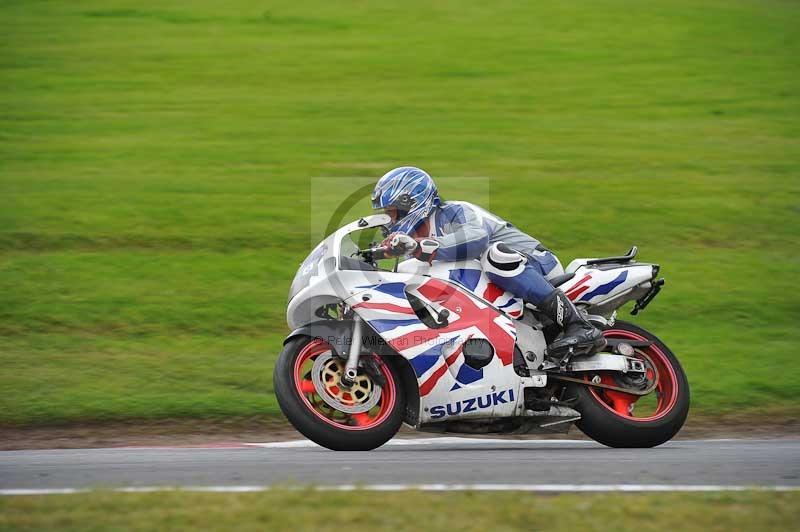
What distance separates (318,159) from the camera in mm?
16578

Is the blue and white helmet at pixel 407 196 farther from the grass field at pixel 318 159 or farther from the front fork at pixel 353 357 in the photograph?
the grass field at pixel 318 159

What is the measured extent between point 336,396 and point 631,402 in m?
2.28

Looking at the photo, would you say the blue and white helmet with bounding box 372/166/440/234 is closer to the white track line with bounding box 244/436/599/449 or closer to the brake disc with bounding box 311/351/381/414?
the brake disc with bounding box 311/351/381/414

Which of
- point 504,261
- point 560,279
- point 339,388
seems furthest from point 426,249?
point 560,279

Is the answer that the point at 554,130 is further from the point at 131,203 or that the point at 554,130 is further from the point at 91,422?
the point at 91,422

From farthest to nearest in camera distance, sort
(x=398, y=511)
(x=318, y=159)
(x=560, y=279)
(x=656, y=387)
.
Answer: (x=318, y=159), (x=560, y=279), (x=656, y=387), (x=398, y=511)

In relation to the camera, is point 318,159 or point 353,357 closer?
point 353,357

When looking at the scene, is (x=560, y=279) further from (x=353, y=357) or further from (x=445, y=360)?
(x=353, y=357)

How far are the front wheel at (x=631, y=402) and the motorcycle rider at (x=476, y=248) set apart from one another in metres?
0.35

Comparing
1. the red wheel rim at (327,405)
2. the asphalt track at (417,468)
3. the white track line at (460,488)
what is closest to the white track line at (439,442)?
the asphalt track at (417,468)

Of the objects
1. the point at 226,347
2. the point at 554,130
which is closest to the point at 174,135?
the point at 554,130

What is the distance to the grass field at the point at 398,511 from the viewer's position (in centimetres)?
515

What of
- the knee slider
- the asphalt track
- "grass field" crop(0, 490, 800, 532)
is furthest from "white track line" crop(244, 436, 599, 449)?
"grass field" crop(0, 490, 800, 532)

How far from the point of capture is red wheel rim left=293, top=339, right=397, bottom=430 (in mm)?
7000
